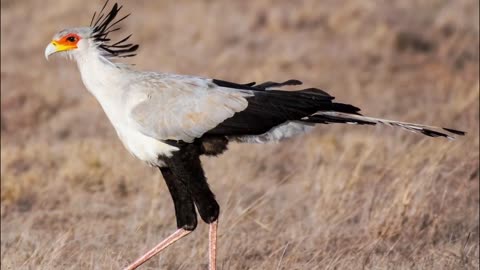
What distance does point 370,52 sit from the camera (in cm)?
1264

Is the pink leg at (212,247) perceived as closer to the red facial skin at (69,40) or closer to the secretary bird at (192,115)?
the secretary bird at (192,115)

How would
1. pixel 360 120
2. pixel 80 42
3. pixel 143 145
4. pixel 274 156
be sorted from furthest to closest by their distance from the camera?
1. pixel 274 156
2. pixel 80 42
3. pixel 360 120
4. pixel 143 145

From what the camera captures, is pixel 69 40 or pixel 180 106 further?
pixel 69 40

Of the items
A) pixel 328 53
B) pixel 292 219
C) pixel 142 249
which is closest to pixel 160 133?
pixel 142 249

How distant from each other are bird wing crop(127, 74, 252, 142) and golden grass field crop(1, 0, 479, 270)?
0.84 meters

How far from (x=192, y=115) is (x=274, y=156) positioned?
3737 millimetres

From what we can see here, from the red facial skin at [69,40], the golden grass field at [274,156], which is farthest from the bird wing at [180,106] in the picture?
the golden grass field at [274,156]

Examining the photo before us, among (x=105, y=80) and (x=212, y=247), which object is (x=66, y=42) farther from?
(x=212, y=247)

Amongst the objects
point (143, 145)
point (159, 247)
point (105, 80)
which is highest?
point (105, 80)

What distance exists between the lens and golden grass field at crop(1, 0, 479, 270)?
19.0 feet

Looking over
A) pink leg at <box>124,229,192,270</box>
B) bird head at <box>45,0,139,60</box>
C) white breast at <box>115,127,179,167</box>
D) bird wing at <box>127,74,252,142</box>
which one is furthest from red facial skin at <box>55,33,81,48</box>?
pink leg at <box>124,229,192,270</box>

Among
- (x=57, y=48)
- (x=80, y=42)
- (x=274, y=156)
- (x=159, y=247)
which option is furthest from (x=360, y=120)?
(x=274, y=156)

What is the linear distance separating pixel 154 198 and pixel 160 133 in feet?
7.37

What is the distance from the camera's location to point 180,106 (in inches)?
185
